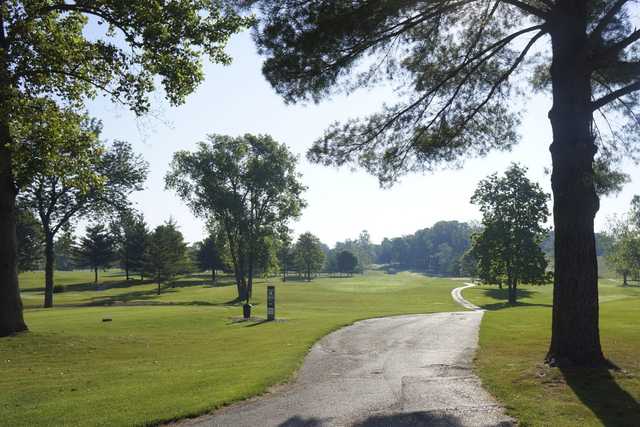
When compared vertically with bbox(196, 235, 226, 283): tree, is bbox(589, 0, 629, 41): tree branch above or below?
above

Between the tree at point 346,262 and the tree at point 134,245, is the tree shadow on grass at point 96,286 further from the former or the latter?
the tree at point 346,262

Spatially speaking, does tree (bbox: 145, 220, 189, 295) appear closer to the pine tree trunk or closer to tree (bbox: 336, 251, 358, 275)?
the pine tree trunk

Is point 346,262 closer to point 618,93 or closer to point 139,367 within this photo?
point 139,367

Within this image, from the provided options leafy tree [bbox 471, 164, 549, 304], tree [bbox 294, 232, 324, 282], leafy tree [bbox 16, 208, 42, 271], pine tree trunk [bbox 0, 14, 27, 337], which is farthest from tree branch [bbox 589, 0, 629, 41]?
tree [bbox 294, 232, 324, 282]

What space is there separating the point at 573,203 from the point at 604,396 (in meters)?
4.09

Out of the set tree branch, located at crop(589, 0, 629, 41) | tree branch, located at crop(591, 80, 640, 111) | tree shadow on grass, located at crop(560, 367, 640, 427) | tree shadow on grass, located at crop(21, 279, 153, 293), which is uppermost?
tree branch, located at crop(589, 0, 629, 41)

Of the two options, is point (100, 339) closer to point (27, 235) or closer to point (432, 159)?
point (432, 159)

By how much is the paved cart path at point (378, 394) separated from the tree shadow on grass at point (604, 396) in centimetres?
154

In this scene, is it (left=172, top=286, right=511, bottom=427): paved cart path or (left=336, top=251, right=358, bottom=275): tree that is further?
(left=336, top=251, right=358, bottom=275): tree

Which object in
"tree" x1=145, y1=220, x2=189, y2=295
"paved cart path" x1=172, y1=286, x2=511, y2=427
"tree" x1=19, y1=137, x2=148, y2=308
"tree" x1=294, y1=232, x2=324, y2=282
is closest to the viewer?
→ "paved cart path" x1=172, y1=286, x2=511, y2=427

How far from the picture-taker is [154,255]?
6731 cm

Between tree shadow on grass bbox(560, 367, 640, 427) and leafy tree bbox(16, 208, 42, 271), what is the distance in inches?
2671

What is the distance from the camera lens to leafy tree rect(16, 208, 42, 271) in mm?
68500

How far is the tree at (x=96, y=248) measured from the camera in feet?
264
